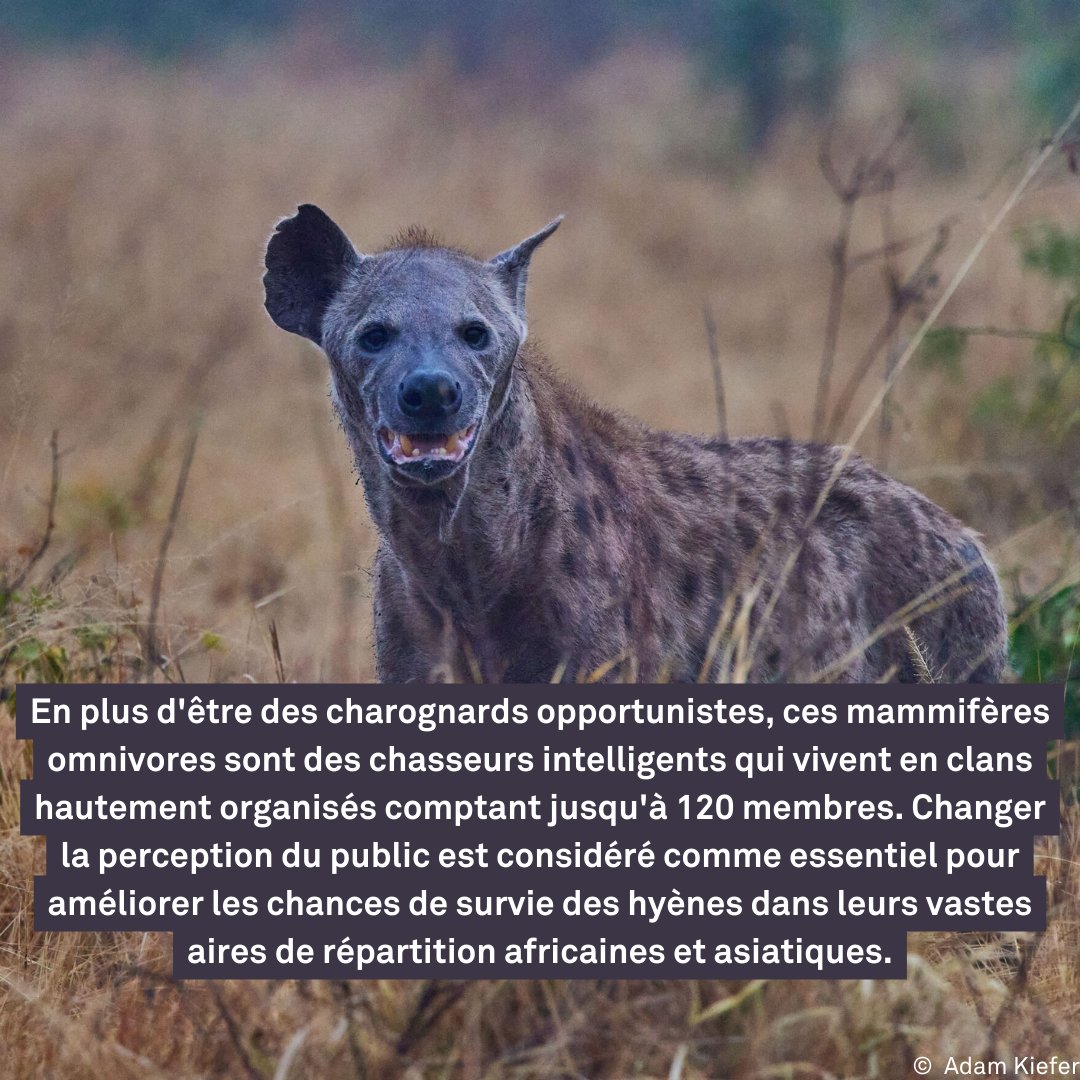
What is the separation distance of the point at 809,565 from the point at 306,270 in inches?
64.6

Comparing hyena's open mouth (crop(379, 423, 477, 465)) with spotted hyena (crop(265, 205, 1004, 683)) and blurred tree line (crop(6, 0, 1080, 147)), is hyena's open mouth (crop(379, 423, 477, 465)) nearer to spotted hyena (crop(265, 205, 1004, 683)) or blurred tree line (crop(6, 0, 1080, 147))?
→ spotted hyena (crop(265, 205, 1004, 683))

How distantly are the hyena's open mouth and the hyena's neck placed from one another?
132mm

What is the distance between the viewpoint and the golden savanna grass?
328 centimetres

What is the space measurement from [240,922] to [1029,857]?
1667 mm

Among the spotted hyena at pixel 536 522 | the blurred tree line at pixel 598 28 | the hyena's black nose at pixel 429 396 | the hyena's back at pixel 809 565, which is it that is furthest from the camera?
the blurred tree line at pixel 598 28

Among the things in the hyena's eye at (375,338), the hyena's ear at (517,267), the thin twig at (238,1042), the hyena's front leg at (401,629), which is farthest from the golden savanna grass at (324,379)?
the hyena's ear at (517,267)

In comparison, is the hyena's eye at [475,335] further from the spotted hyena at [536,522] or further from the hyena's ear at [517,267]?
the hyena's ear at [517,267]

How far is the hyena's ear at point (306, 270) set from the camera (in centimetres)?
476

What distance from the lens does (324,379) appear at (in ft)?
44.0

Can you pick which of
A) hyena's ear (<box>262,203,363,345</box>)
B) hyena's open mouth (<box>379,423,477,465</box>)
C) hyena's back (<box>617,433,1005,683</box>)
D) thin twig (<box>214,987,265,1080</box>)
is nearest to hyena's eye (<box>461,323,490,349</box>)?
hyena's open mouth (<box>379,423,477,465</box>)

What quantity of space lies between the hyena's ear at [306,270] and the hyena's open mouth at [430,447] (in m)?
0.71

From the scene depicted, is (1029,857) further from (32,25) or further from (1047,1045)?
(32,25)

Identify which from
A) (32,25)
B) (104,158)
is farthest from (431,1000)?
(32,25)

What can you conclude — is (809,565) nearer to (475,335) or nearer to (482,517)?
(482,517)
